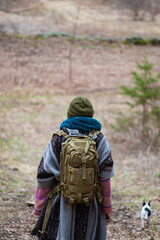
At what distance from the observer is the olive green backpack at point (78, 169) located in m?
2.71

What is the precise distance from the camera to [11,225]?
4453 millimetres

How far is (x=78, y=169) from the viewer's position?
272 cm

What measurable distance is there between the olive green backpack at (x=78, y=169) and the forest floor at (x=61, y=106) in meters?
1.63

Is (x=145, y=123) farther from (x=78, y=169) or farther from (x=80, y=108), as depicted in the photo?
(x=78, y=169)

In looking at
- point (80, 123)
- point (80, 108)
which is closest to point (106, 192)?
point (80, 123)

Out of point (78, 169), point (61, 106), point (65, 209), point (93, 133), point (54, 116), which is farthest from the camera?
point (61, 106)

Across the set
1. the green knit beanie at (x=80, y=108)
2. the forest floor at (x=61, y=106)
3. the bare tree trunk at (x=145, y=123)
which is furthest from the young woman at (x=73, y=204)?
the bare tree trunk at (x=145, y=123)

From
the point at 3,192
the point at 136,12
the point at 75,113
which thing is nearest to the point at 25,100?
the point at 3,192

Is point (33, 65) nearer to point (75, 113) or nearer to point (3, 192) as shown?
point (3, 192)

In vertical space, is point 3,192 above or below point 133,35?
below

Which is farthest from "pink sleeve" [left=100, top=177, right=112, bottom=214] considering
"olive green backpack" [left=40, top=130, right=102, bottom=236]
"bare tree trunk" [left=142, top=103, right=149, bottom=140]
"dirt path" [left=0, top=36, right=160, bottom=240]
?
"bare tree trunk" [left=142, top=103, right=149, bottom=140]

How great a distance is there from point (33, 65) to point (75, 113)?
15.3 meters

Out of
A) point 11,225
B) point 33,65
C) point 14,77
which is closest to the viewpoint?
point 11,225

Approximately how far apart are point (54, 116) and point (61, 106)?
4.19 feet
